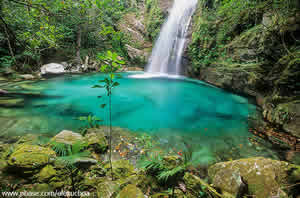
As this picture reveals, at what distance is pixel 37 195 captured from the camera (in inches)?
45.8

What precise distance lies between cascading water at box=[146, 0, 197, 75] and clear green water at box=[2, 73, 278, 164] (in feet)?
23.1

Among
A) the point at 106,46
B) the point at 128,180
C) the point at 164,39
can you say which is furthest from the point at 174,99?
the point at 106,46

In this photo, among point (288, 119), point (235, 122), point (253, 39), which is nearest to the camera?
point (288, 119)

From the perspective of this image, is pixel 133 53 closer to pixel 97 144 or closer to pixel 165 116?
pixel 165 116

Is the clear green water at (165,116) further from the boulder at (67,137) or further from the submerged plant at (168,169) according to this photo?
the boulder at (67,137)

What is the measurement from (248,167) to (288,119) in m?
3.37

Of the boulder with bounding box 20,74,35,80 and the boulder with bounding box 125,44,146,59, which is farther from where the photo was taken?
the boulder with bounding box 125,44,146,59

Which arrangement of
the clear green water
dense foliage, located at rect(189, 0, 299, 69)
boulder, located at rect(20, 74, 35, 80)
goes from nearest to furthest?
the clear green water
dense foliage, located at rect(189, 0, 299, 69)
boulder, located at rect(20, 74, 35, 80)

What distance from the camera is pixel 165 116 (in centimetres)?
508

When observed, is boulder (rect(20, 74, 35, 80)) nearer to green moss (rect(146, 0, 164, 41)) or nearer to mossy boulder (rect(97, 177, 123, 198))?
mossy boulder (rect(97, 177, 123, 198))

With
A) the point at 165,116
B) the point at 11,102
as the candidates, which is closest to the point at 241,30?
the point at 165,116

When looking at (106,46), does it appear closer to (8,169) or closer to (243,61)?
(243,61)

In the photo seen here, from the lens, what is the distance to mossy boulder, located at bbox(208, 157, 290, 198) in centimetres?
144

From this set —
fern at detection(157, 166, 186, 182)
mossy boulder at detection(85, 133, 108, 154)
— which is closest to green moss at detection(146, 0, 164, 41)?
mossy boulder at detection(85, 133, 108, 154)
